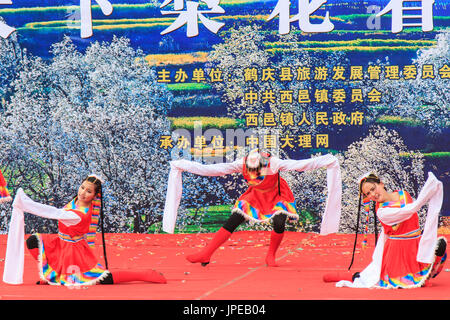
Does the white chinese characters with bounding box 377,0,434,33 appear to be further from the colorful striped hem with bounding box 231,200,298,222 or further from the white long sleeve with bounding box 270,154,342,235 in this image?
the colorful striped hem with bounding box 231,200,298,222

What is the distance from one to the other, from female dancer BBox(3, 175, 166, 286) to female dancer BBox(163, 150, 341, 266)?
38.5 inches

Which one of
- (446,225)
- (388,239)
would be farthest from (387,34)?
(388,239)

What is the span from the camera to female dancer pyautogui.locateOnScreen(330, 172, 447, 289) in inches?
139

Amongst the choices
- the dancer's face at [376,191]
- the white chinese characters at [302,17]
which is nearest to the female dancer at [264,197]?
the dancer's face at [376,191]

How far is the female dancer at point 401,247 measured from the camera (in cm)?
352

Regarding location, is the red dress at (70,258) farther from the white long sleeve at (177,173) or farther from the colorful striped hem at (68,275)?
the white long sleeve at (177,173)

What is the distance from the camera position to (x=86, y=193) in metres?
3.94

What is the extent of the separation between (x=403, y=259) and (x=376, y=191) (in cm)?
42

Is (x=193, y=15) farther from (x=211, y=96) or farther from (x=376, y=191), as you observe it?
(x=376, y=191)

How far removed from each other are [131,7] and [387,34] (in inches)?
107

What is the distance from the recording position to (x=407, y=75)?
22.2 ft

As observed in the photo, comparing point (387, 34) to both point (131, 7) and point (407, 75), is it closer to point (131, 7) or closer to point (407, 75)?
A: point (407, 75)

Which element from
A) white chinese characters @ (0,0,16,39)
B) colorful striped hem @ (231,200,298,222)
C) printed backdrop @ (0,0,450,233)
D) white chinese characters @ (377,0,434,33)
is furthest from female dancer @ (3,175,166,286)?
white chinese characters @ (377,0,434,33)

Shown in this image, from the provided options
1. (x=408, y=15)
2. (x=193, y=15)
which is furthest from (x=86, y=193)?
(x=408, y=15)
